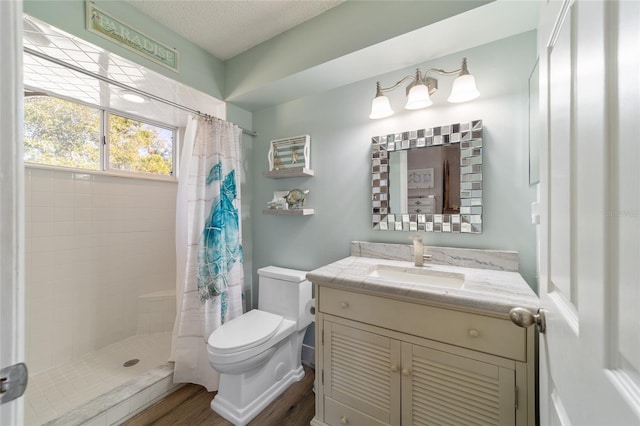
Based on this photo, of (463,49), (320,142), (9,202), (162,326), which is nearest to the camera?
(9,202)

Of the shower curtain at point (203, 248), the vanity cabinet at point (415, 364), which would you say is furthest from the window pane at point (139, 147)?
the vanity cabinet at point (415, 364)

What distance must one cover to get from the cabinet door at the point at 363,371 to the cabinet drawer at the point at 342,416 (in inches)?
0.9

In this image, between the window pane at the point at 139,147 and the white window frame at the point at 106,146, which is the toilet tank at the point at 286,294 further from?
the window pane at the point at 139,147

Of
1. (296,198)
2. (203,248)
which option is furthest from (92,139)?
(296,198)

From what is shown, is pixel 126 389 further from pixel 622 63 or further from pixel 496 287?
pixel 622 63

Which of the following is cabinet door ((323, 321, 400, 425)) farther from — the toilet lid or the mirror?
the mirror

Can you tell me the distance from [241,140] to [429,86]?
1.59 metres

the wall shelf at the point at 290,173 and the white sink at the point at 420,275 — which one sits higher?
the wall shelf at the point at 290,173

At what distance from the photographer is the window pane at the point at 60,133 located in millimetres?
1908

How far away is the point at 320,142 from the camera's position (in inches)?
79.4

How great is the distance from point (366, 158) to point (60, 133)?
8.11ft

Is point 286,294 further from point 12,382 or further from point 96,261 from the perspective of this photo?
point 96,261

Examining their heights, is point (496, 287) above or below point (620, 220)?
below

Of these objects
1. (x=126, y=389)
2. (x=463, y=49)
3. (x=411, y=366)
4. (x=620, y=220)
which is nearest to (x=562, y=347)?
(x=620, y=220)
